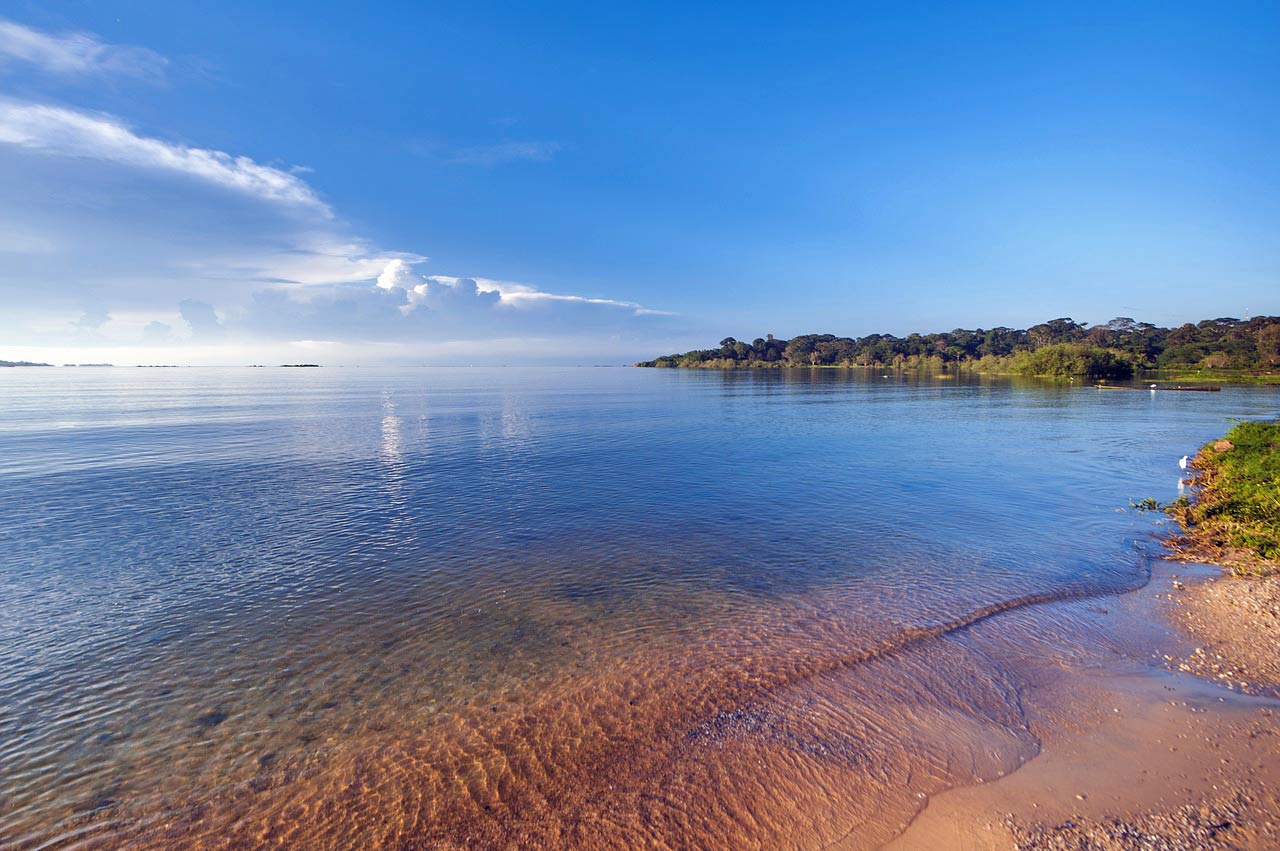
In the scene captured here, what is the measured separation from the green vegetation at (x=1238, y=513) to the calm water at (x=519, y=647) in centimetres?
136

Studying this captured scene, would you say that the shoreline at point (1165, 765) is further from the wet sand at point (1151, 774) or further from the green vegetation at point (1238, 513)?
the green vegetation at point (1238, 513)

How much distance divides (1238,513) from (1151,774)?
49.6 feet

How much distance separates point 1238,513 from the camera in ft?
53.2

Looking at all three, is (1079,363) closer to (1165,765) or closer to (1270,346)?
(1270,346)

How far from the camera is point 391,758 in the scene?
7520mm

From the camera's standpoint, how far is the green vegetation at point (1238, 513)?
45.4 feet

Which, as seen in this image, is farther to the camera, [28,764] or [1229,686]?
[1229,686]

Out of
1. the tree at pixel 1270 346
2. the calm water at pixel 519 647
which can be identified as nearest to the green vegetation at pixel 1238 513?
the calm water at pixel 519 647

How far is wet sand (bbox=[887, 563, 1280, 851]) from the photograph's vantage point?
569 cm

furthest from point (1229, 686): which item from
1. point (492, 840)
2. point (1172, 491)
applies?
point (1172, 491)

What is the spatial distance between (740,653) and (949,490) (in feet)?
58.4

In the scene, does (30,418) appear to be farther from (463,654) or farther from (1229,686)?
(1229,686)

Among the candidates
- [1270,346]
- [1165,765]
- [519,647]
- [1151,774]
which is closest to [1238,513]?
[1165,765]

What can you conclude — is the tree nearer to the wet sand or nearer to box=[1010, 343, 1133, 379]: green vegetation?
box=[1010, 343, 1133, 379]: green vegetation
